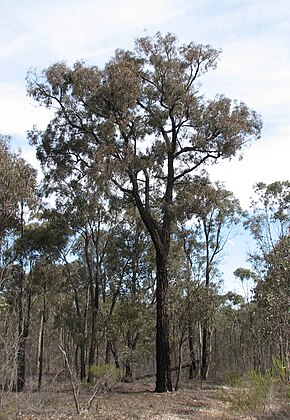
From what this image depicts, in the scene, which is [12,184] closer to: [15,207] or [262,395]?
[15,207]

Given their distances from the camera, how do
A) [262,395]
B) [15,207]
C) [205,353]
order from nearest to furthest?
[262,395]
[15,207]
[205,353]

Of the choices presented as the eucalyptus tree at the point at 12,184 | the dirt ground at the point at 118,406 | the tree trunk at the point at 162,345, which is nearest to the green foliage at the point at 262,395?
the dirt ground at the point at 118,406

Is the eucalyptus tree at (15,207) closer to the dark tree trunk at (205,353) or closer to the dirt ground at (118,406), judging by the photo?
the dirt ground at (118,406)

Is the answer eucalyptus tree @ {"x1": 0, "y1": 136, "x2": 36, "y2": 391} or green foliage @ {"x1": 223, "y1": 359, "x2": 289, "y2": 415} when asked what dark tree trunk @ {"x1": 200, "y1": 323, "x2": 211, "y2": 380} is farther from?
Answer: green foliage @ {"x1": 223, "y1": 359, "x2": 289, "y2": 415}

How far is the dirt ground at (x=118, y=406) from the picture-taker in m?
8.67

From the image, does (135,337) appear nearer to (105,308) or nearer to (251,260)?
(105,308)

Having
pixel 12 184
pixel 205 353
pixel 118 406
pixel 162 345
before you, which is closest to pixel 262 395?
pixel 118 406

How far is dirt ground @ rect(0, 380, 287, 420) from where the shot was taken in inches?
341

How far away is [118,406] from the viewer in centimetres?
1066

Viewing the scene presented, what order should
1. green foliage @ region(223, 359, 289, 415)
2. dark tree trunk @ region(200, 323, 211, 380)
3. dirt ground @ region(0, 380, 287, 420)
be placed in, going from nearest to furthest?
1. green foliage @ region(223, 359, 289, 415)
2. dirt ground @ region(0, 380, 287, 420)
3. dark tree trunk @ region(200, 323, 211, 380)

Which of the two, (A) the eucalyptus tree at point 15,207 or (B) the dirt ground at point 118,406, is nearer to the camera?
(B) the dirt ground at point 118,406

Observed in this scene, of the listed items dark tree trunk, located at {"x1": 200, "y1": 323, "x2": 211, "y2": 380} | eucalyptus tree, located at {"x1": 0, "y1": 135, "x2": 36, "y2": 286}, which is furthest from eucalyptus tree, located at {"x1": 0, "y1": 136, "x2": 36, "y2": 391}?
dark tree trunk, located at {"x1": 200, "y1": 323, "x2": 211, "y2": 380}

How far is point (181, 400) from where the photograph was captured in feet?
38.5

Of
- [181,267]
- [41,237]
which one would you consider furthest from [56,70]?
[181,267]
